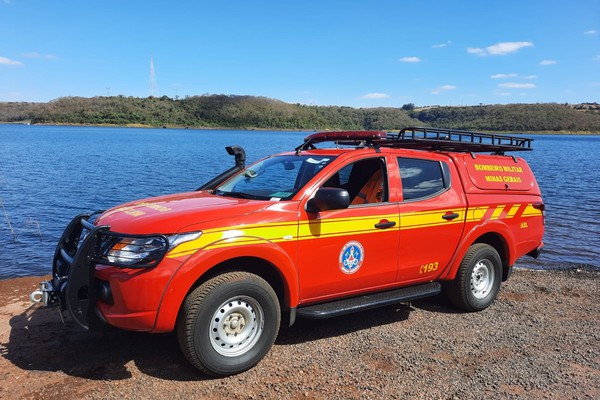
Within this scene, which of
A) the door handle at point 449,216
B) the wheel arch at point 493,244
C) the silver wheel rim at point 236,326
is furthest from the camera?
the wheel arch at point 493,244

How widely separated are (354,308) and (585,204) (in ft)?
59.1

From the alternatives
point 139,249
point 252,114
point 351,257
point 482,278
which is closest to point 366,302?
point 351,257

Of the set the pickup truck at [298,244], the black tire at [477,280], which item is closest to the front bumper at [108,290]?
the pickup truck at [298,244]

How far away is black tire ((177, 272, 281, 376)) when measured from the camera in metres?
3.82

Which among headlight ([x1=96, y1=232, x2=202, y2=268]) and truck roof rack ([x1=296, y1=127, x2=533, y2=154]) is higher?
truck roof rack ([x1=296, y1=127, x2=533, y2=154])

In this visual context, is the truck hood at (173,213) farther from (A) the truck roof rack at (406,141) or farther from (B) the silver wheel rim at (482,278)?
(B) the silver wheel rim at (482,278)

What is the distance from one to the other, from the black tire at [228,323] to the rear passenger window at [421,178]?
2.02 meters

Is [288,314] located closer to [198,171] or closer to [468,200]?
[468,200]

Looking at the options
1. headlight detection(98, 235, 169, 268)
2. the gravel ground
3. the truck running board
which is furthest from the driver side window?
headlight detection(98, 235, 169, 268)

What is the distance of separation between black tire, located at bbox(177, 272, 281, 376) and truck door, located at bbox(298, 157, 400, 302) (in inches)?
18.3

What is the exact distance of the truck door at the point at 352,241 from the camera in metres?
4.41

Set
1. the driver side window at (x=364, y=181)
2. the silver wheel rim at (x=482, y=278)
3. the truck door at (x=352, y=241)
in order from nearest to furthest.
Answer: the truck door at (x=352, y=241)
the driver side window at (x=364, y=181)
the silver wheel rim at (x=482, y=278)

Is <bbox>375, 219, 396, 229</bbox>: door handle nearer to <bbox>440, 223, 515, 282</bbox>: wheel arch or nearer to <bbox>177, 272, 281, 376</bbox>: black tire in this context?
<bbox>440, 223, 515, 282</bbox>: wheel arch

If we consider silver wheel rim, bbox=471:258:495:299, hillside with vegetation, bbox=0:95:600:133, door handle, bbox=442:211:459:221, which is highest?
hillside with vegetation, bbox=0:95:600:133
